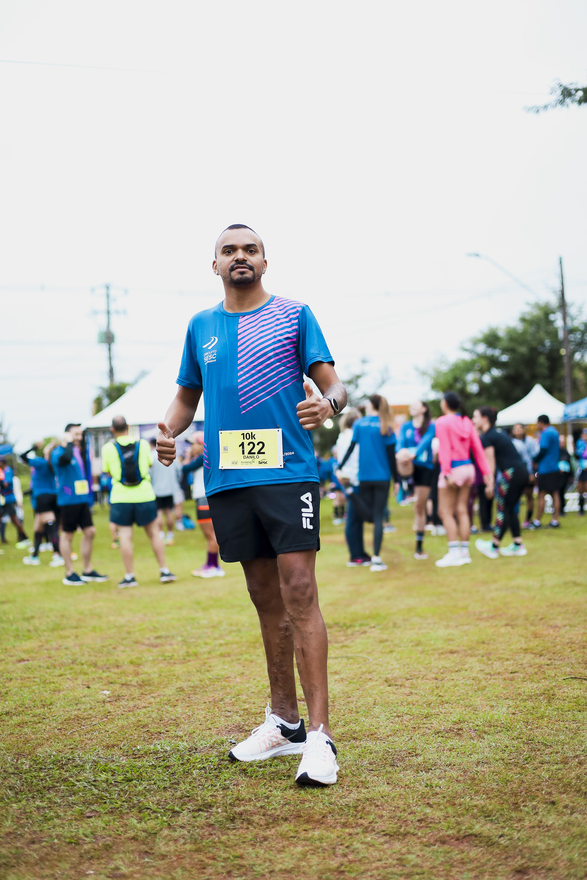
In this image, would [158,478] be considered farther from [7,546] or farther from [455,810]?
[455,810]

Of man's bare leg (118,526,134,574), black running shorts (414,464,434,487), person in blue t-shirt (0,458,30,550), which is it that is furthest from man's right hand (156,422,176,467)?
person in blue t-shirt (0,458,30,550)

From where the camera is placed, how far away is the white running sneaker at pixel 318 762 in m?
2.83

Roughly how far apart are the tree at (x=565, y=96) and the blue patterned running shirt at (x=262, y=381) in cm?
367

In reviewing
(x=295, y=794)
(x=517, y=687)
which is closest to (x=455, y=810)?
(x=295, y=794)

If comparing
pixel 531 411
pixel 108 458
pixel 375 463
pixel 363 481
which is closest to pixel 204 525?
pixel 108 458

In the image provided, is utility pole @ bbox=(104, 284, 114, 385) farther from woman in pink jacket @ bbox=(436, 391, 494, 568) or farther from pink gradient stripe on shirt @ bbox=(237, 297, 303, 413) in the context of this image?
pink gradient stripe on shirt @ bbox=(237, 297, 303, 413)

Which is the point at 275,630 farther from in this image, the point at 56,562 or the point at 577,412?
the point at 577,412

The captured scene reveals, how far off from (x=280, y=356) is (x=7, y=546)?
15048 mm

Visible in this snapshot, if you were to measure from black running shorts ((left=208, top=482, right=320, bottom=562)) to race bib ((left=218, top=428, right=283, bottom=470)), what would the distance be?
103 millimetres

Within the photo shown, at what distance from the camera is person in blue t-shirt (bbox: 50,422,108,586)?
31.8 feet

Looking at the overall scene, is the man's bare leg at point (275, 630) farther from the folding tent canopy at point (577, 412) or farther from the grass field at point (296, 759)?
the folding tent canopy at point (577, 412)

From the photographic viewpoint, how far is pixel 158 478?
45.2 ft

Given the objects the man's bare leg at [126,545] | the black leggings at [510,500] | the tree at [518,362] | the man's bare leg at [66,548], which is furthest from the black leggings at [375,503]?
the tree at [518,362]

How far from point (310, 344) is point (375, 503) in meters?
6.85
